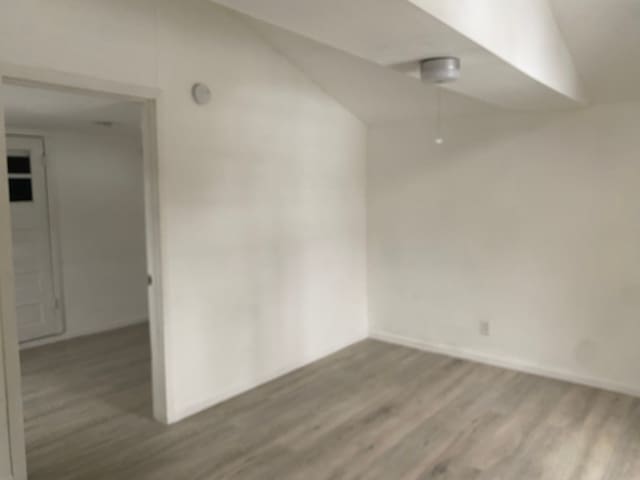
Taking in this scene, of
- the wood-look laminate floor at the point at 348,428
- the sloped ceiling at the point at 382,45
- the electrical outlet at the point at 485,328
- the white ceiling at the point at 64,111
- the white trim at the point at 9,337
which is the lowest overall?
the wood-look laminate floor at the point at 348,428

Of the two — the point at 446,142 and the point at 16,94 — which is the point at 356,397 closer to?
the point at 446,142

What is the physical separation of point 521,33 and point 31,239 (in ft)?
14.6

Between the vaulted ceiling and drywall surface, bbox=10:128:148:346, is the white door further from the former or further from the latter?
the vaulted ceiling

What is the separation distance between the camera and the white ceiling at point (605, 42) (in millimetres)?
2533

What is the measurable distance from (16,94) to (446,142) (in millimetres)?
3147

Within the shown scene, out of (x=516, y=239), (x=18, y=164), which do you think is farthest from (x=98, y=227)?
(x=516, y=239)

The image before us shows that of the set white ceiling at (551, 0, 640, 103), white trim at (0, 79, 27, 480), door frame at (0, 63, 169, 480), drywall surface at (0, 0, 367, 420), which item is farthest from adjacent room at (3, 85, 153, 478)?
white ceiling at (551, 0, 640, 103)

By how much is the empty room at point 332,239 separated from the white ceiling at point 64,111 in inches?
1.8

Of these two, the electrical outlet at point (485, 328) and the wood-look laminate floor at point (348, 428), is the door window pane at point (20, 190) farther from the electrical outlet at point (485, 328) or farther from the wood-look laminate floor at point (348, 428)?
the electrical outlet at point (485, 328)

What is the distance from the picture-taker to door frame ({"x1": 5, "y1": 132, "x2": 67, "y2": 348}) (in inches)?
184

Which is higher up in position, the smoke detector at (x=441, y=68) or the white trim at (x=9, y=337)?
the smoke detector at (x=441, y=68)

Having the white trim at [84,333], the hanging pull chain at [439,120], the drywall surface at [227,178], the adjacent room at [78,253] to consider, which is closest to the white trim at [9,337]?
the drywall surface at [227,178]

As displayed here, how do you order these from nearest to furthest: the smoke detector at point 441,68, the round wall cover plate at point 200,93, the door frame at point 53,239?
the smoke detector at point 441,68 → the round wall cover plate at point 200,93 → the door frame at point 53,239

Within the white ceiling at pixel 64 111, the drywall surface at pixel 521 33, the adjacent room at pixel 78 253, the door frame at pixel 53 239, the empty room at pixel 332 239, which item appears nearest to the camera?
the drywall surface at pixel 521 33
